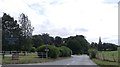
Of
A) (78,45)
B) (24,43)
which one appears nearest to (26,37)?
(24,43)

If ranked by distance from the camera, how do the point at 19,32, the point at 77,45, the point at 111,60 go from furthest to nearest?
1. the point at 77,45
2. the point at 19,32
3. the point at 111,60

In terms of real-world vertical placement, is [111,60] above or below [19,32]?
below

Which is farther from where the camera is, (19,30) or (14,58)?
(19,30)

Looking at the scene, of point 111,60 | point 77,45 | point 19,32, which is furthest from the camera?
point 77,45

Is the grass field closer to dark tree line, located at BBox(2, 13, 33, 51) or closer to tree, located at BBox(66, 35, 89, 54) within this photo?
dark tree line, located at BBox(2, 13, 33, 51)

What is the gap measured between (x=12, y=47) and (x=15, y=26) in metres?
10.9

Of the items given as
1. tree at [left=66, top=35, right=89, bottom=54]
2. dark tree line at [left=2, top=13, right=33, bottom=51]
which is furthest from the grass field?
tree at [left=66, top=35, right=89, bottom=54]

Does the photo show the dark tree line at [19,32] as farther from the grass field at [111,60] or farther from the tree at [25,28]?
Result: the grass field at [111,60]

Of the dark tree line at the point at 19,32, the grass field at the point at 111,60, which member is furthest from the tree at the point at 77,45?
the grass field at the point at 111,60

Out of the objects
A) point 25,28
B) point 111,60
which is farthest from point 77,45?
point 111,60

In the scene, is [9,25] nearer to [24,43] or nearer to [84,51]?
[24,43]

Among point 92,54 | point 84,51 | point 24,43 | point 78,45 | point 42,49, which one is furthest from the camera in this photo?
point 84,51

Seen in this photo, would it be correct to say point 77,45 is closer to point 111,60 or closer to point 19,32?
point 19,32

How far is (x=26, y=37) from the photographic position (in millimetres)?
105438
